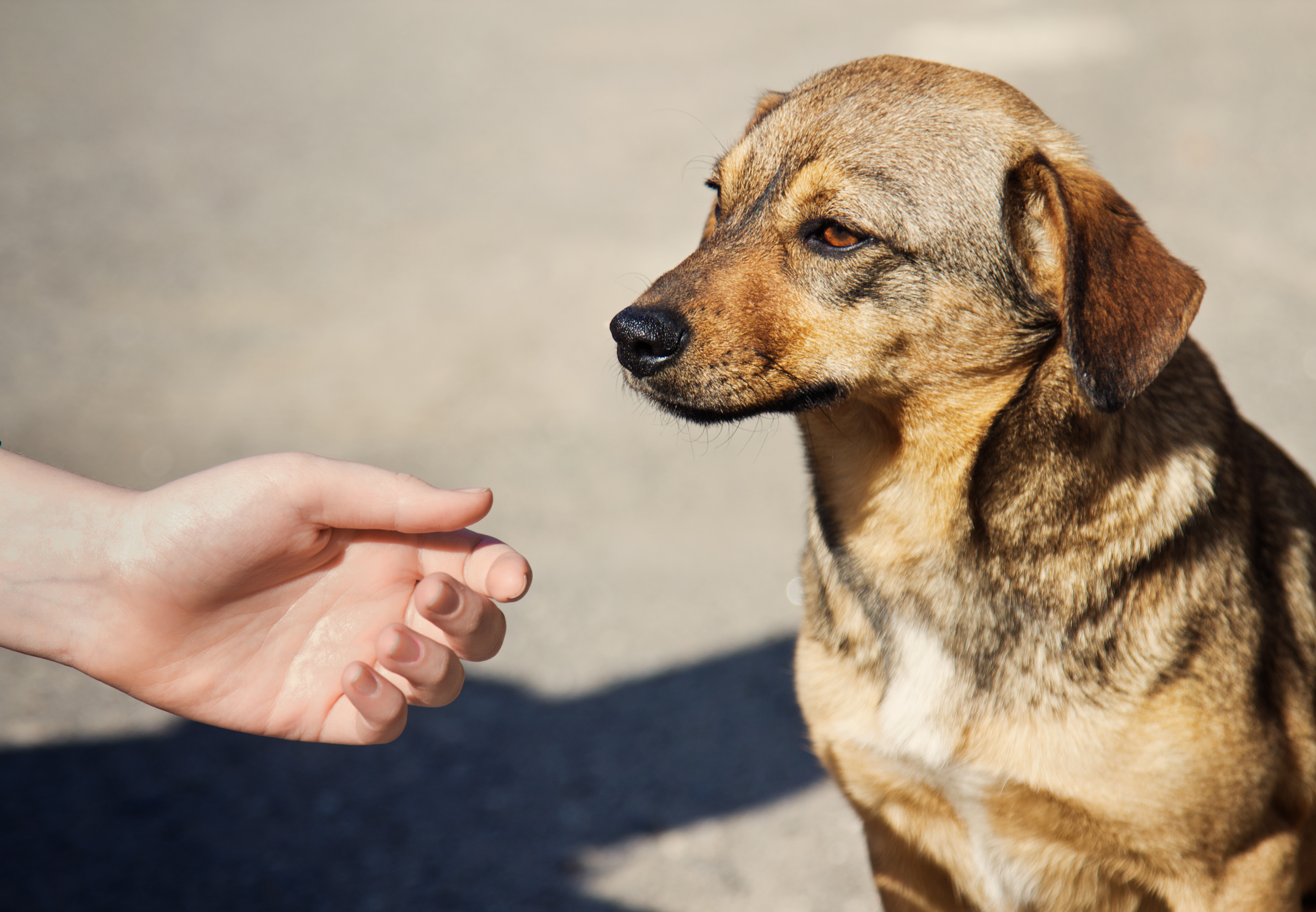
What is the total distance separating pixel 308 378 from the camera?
585 centimetres

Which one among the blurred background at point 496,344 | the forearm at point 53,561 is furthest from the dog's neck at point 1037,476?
the forearm at point 53,561

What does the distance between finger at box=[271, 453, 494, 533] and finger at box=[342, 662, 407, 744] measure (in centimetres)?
30

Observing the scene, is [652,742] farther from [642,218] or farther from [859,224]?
[642,218]

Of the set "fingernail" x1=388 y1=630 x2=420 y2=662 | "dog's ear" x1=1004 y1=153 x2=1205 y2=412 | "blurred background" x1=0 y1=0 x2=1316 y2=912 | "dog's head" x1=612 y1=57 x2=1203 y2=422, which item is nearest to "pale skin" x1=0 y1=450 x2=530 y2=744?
"fingernail" x1=388 y1=630 x2=420 y2=662

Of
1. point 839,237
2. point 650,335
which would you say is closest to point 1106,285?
point 839,237

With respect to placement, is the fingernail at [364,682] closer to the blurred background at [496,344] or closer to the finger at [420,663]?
the finger at [420,663]

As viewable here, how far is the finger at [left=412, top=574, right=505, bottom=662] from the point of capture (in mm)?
1868

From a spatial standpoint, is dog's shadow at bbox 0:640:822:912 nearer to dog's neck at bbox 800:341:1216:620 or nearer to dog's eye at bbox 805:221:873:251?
dog's neck at bbox 800:341:1216:620

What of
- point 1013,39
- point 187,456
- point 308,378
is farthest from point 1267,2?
point 187,456

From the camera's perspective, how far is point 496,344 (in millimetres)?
6133

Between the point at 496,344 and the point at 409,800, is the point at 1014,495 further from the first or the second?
the point at 496,344

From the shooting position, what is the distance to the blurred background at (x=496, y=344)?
11.0ft

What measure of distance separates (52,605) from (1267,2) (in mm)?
12093

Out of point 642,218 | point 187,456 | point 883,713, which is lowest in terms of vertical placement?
point 187,456
